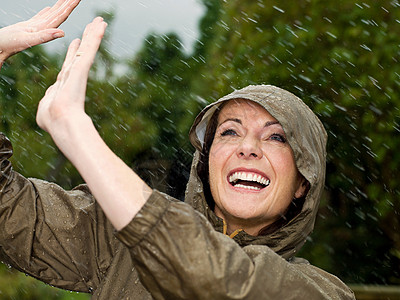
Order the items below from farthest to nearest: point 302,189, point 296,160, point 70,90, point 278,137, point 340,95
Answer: point 340,95 → point 302,189 → point 278,137 → point 296,160 → point 70,90

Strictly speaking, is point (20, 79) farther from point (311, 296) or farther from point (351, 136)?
point (311, 296)

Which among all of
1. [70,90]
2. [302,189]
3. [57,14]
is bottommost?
[302,189]

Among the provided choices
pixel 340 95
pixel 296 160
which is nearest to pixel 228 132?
pixel 296 160

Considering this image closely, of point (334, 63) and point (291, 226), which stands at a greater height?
point (291, 226)

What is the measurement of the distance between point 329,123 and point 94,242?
4.31m

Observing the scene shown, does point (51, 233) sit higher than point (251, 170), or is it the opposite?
point (251, 170)

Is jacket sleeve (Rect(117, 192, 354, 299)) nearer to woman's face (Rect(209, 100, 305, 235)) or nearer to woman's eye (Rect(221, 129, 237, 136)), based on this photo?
woman's face (Rect(209, 100, 305, 235))

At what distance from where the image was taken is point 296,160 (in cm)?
273

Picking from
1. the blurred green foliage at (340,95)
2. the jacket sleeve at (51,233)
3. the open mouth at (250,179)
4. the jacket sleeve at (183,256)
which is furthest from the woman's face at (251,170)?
the blurred green foliage at (340,95)

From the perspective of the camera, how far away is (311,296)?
2129mm

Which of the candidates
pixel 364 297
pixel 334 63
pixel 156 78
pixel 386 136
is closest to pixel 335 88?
pixel 334 63

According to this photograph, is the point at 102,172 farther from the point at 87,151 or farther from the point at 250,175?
the point at 250,175

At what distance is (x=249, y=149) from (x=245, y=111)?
0.23m

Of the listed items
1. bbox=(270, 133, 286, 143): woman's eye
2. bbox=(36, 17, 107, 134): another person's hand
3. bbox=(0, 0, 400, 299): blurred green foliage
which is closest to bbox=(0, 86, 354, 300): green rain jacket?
bbox=(270, 133, 286, 143): woman's eye
